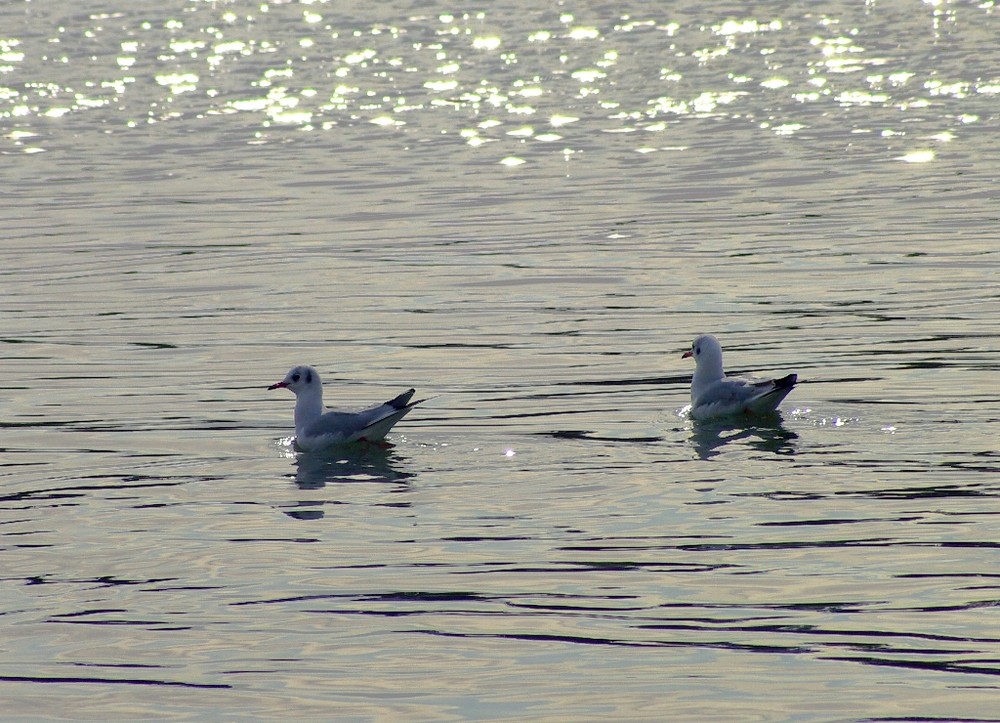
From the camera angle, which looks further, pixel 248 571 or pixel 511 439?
pixel 511 439

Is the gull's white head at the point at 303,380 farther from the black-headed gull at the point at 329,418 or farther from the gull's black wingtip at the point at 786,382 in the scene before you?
the gull's black wingtip at the point at 786,382

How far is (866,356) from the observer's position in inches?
712

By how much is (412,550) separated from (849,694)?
142 inches

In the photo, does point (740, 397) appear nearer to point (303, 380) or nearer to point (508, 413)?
point (508, 413)

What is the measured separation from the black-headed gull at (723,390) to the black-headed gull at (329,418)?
8.07 feet

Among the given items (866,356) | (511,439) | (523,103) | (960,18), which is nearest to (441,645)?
(511,439)

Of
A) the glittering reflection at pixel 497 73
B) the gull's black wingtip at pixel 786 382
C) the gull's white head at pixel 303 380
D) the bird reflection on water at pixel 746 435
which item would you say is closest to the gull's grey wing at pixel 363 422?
the gull's white head at pixel 303 380

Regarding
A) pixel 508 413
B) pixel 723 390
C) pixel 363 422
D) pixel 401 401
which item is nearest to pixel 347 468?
pixel 363 422

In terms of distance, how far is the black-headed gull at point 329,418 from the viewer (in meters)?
15.1

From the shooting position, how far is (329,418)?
50.5 feet

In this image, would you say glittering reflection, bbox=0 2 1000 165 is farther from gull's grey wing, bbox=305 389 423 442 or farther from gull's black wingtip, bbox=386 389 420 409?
gull's black wingtip, bbox=386 389 420 409

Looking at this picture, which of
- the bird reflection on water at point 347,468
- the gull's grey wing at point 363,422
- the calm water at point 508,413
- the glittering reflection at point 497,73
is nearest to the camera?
the calm water at point 508,413

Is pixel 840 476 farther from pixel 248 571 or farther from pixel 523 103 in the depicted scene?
pixel 523 103

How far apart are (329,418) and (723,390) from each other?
330 cm
